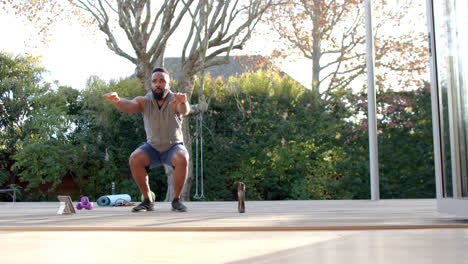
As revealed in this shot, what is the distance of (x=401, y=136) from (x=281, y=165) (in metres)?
2.11

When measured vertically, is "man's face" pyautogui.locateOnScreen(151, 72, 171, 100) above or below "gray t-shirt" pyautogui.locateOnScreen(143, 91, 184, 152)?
above

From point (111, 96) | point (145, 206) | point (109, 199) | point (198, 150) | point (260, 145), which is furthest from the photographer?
point (198, 150)

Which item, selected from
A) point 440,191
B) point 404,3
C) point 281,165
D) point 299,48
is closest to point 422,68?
point 404,3

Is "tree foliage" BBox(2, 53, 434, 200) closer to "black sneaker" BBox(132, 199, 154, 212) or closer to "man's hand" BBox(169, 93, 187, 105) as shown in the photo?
"black sneaker" BBox(132, 199, 154, 212)

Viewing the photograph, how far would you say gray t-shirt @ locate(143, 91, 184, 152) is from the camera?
10.3ft

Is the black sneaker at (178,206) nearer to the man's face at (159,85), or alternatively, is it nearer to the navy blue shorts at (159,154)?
the navy blue shorts at (159,154)

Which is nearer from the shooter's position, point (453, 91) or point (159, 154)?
point (453, 91)

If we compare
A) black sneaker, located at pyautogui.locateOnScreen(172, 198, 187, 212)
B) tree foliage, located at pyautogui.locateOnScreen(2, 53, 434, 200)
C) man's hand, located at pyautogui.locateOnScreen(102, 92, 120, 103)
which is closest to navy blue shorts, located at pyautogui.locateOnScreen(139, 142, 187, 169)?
black sneaker, located at pyautogui.locateOnScreen(172, 198, 187, 212)

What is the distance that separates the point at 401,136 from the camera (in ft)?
24.6

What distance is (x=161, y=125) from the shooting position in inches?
124

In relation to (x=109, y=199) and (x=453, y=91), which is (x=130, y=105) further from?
(x=453, y=91)

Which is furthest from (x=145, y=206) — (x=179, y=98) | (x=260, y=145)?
(x=260, y=145)

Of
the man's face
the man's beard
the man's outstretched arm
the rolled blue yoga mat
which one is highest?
the man's face

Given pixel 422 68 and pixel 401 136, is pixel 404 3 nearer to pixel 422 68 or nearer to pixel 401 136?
pixel 422 68
